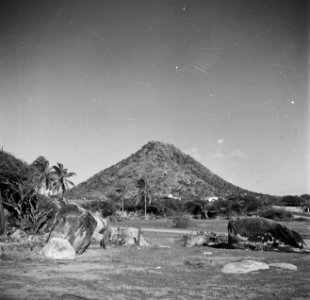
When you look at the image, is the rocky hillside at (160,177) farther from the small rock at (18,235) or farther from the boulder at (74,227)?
the boulder at (74,227)

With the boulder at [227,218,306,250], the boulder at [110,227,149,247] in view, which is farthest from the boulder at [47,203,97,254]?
the boulder at [227,218,306,250]

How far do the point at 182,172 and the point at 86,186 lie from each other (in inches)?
1251

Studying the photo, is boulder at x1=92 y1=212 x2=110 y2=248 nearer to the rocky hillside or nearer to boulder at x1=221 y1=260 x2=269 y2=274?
boulder at x1=221 y1=260 x2=269 y2=274

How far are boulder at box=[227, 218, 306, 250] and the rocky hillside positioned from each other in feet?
279

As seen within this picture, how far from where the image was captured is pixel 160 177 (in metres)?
121

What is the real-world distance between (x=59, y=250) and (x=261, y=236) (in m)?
9.11

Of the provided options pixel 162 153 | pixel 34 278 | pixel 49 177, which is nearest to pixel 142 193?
pixel 49 177

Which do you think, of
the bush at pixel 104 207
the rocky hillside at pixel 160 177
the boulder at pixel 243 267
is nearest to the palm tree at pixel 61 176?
the bush at pixel 104 207

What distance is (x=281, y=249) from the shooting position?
17.0 metres

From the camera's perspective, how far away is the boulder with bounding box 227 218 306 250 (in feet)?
56.6

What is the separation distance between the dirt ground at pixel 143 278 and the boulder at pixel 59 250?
0.34m

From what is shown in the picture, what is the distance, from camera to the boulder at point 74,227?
14914 mm

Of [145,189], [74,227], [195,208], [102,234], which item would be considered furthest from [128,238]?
[145,189]

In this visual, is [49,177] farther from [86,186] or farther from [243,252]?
[86,186]
